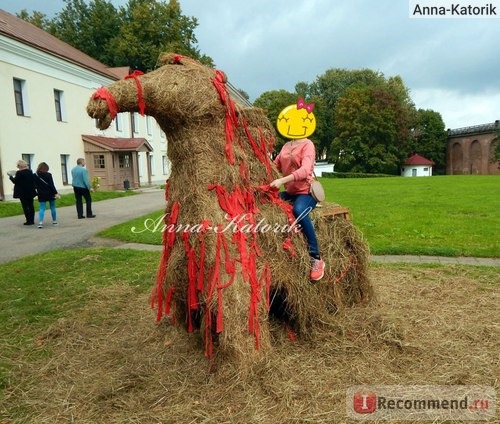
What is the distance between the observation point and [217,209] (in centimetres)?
312

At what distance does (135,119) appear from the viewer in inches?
1209

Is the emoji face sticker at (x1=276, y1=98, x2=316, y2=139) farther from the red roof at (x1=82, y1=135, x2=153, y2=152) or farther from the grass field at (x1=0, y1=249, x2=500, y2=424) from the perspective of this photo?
the red roof at (x1=82, y1=135, x2=153, y2=152)

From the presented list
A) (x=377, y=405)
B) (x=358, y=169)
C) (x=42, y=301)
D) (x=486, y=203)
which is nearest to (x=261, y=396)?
(x=377, y=405)

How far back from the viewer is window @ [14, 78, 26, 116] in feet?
61.6

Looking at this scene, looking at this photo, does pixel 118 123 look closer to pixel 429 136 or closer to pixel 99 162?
pixel 99 162

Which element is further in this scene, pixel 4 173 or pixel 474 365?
pixel 4 173

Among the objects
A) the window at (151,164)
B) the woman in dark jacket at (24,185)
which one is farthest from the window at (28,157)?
the window at (151,164)

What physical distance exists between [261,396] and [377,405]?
0.82 metres

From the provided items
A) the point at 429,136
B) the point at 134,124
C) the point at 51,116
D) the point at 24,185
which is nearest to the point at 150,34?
the point at 134,124

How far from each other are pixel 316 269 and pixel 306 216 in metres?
0.48

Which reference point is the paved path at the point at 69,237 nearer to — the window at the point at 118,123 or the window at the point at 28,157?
the window at the point at 28,157

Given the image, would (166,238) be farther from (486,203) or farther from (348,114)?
(348,114)

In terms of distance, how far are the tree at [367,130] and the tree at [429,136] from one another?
9792 mm

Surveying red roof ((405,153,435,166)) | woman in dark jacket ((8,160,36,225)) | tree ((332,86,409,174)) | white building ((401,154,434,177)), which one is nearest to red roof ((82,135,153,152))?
woman in dark jacket ((8,160,36,225))
